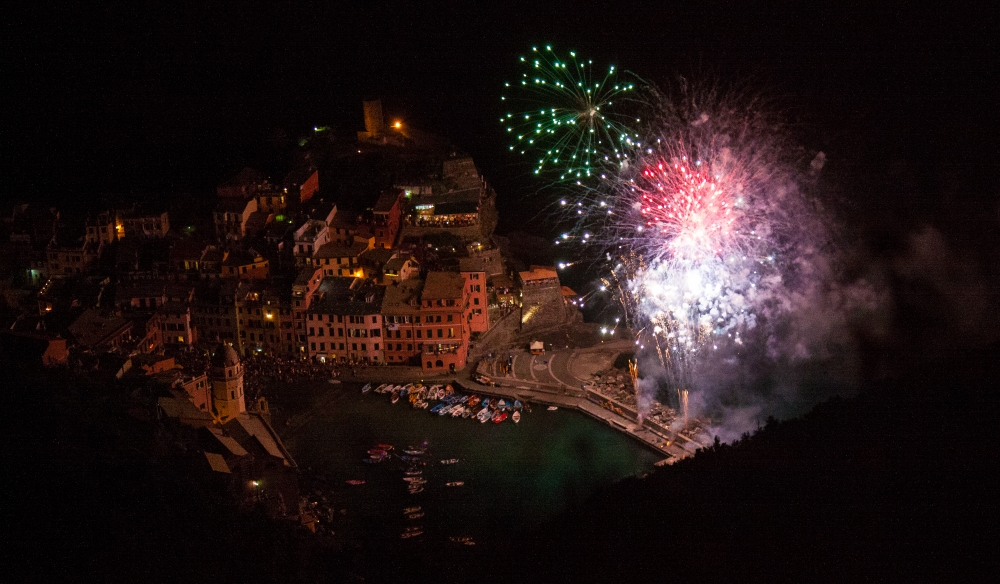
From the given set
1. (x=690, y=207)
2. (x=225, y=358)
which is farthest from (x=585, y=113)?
(x=225, y=358)

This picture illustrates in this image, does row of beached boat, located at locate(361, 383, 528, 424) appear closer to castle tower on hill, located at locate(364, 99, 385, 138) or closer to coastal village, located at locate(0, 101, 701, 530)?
coastal village, located at locate(0, 101, 701, 530)

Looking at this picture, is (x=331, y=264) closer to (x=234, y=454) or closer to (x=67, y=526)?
(x=234, y=454)

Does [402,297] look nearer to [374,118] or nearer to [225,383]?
[225,383]

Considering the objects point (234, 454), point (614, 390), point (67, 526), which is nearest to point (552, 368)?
point (614, 390)

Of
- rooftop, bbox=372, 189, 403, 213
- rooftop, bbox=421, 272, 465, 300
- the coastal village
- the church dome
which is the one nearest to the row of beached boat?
the coastal village

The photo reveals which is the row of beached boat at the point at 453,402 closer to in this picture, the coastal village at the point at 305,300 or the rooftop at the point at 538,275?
the coastal village at the point at 305,300

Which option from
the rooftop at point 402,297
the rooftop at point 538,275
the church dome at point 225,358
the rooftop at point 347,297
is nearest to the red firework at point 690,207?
the rooftop at point 538,275
